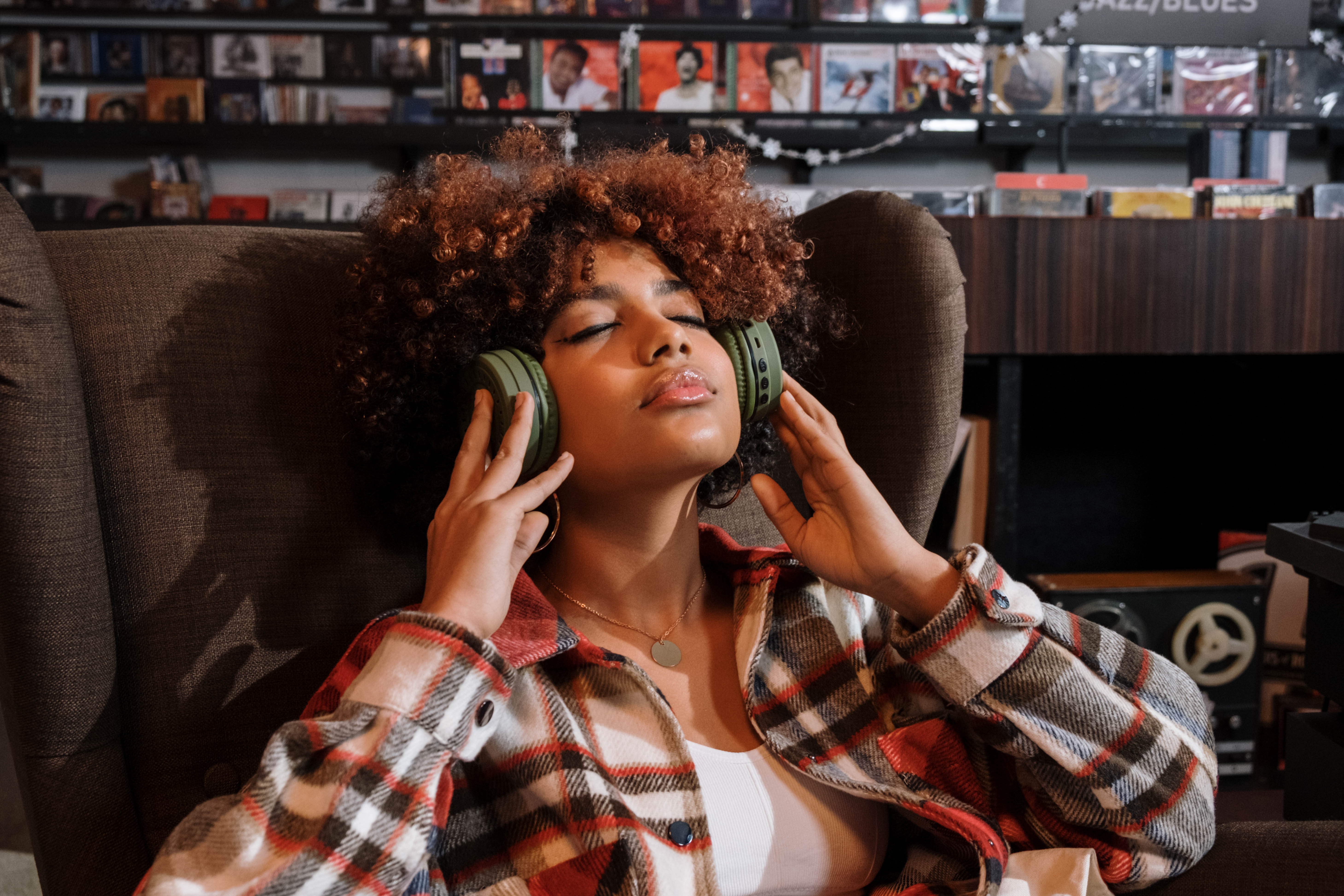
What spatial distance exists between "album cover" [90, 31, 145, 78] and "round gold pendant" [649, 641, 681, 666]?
3.41 m

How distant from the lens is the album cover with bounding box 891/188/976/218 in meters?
2.13

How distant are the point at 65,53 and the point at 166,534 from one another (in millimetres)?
3309

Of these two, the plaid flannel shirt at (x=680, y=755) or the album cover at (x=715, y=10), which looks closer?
the plaid flannel shirt at (x=680, y=755)

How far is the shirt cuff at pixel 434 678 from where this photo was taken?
786 mm

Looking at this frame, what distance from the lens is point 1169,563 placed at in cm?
245

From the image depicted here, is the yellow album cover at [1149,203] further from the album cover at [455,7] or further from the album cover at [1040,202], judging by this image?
the album cover at [455,7]

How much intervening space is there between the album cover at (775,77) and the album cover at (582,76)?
410 millimetres

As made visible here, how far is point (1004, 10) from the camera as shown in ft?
11.1

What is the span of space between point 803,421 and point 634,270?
0.81 feet

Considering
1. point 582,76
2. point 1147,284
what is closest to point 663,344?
point 1147,284

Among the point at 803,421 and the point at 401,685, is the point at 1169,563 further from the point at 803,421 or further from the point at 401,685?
→ the point at 401,685

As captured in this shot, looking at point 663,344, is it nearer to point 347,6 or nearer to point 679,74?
point 679,74

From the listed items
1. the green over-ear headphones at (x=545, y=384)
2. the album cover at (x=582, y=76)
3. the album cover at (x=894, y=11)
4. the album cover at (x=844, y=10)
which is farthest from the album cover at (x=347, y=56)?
the green over-ear headphones at (x=545, y=384)

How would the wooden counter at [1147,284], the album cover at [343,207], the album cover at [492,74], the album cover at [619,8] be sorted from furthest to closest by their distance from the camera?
the album cover at [343,207]
the album cover at [619,8]
the album cover at [492,74]
the wooden counter at [1147,284]
